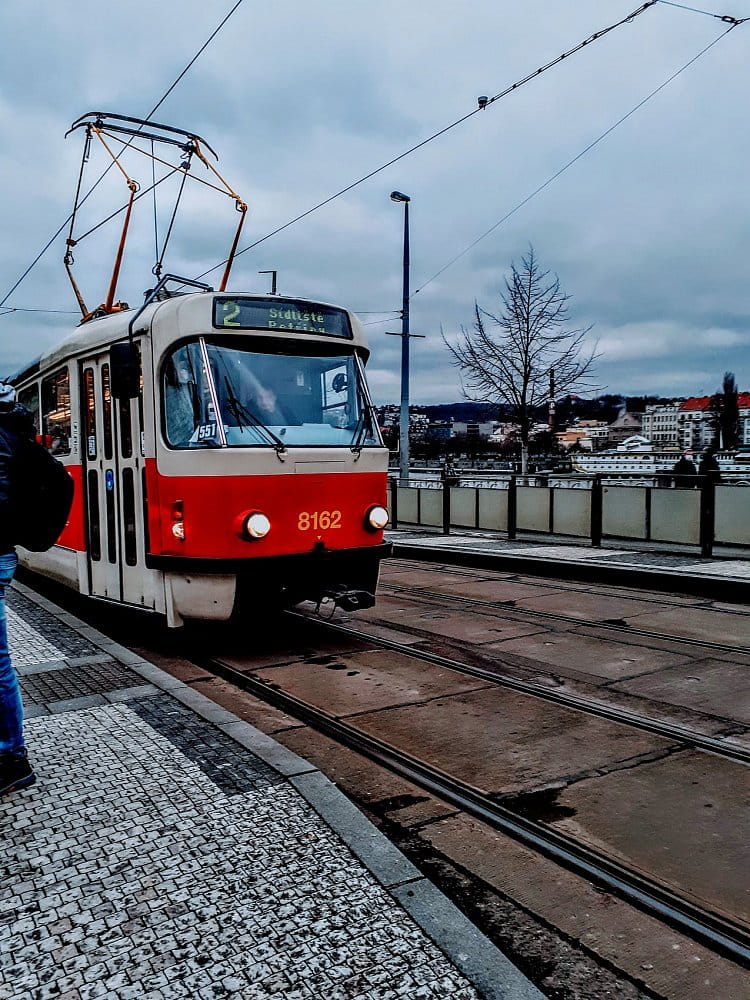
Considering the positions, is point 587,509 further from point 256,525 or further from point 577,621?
point 256,525

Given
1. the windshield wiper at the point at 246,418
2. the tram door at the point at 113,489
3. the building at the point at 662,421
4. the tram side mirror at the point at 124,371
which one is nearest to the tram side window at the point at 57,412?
the tram door at the point at 113,489

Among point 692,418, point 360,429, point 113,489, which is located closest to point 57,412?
point 113,489

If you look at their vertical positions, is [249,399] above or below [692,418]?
below

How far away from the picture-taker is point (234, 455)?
6.52 meters

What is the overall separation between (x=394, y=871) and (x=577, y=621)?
5.85m

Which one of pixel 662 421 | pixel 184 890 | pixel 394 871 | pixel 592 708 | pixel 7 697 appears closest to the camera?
pixel 184 890

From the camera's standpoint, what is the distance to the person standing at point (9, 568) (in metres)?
3.78

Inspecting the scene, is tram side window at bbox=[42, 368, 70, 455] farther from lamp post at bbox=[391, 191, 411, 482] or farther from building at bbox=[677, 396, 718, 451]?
building at bbox=[677, 396, 718, 451]

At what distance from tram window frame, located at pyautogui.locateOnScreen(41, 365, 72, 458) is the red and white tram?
888 mm

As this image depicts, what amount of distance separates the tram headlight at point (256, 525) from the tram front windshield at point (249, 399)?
0.58m

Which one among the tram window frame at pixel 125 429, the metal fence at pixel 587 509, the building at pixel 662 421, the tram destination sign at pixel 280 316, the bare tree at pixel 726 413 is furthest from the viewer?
the building at pixel 662 421

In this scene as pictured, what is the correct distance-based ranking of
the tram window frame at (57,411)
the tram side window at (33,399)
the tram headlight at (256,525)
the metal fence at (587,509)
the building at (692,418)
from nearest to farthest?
the tram headlight at (256,525), the tram window frame at (57,411), the tram side window at (33,399), the metal fence at (587,509), the building at (692,418)

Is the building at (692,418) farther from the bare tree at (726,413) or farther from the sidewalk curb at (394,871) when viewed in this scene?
the sidewalk curb at (394,871)

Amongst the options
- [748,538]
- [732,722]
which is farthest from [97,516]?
[748,538]
